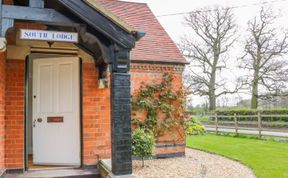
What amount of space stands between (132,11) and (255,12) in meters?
18.2

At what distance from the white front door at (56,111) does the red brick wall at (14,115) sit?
16.3 inches

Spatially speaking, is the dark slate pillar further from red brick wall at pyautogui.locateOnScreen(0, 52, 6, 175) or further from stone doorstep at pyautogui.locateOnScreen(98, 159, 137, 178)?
red brick wall at pyautogui.locateOnScreen(0, 52, 6, 175)

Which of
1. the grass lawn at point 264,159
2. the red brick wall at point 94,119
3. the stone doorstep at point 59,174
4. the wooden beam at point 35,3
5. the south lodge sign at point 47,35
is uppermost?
the wooden beam at point 35,3

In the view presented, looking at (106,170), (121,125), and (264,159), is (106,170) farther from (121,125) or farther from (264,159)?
(264,159)

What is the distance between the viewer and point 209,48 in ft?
90.2

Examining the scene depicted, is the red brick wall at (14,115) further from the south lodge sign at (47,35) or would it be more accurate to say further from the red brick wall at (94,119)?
the south lodge sign at (47,35)

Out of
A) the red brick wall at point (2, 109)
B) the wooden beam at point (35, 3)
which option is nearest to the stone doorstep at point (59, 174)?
the red brick wall at point (2, 109)

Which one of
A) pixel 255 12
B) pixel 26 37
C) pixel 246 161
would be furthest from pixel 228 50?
pixel 26 37

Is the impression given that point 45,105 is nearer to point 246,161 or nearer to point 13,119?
point 13,119

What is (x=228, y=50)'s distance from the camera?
2722 cm

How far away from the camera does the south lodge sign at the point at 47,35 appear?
14.2ft

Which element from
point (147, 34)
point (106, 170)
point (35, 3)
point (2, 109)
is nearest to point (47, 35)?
point (35, 3)

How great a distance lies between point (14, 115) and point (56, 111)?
2.87 feet

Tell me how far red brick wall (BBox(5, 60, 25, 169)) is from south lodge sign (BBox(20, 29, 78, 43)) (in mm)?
2067
